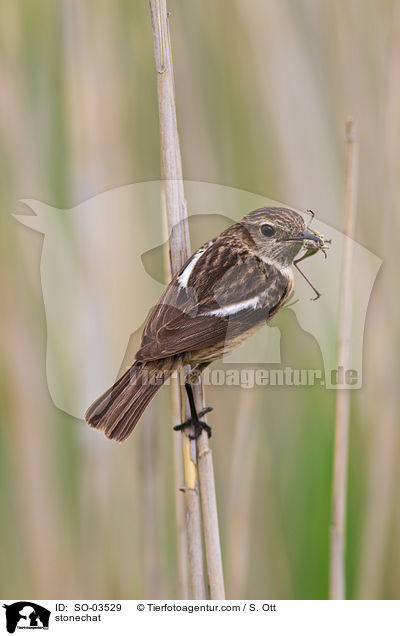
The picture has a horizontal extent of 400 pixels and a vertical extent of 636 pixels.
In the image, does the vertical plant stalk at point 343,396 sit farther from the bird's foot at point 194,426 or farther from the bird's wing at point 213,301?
the bird's foot at point 194,426

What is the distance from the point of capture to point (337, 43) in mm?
2174

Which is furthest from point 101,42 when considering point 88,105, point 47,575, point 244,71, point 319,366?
point 47,575

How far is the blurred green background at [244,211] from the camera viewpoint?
6.45ft

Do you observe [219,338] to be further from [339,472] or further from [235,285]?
[339,472]

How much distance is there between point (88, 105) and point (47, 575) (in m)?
1.29

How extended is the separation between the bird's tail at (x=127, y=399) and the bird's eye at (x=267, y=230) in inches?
15.7
